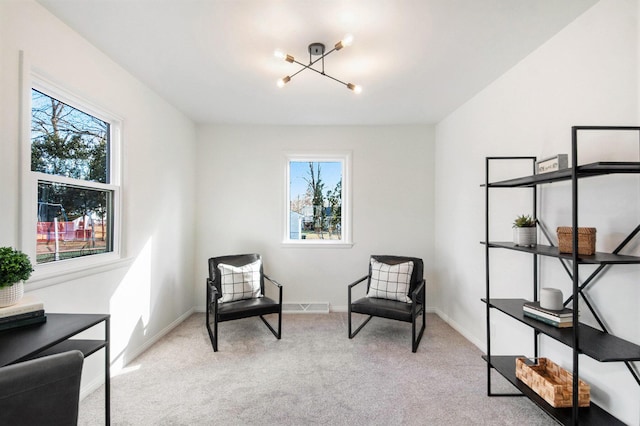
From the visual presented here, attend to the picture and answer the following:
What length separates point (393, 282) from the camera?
342cm

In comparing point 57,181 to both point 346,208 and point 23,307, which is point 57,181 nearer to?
point 23,307

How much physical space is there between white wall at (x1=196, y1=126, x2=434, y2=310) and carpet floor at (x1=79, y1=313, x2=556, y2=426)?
1004mm

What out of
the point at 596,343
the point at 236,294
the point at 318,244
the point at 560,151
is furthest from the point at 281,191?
the point at 596,343

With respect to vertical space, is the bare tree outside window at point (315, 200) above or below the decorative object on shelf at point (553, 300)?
above

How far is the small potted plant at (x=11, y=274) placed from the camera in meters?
1.42

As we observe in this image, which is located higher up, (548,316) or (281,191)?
(281,191)

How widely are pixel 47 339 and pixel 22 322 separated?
0.24 m

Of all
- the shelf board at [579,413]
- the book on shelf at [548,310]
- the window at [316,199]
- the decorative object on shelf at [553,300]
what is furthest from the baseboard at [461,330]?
the window at [316,199]

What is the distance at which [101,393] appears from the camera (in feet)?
7.47

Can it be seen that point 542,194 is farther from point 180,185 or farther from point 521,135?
point 180,185

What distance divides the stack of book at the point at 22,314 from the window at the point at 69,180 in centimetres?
48

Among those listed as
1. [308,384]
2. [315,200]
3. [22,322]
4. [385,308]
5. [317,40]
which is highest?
[317,40]

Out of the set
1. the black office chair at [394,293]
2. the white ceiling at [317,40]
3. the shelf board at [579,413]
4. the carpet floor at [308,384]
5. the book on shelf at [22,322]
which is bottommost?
the carpet floor at [308,384]

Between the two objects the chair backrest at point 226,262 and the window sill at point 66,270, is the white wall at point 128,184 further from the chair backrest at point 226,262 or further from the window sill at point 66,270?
the chair backrest at point 226,262
